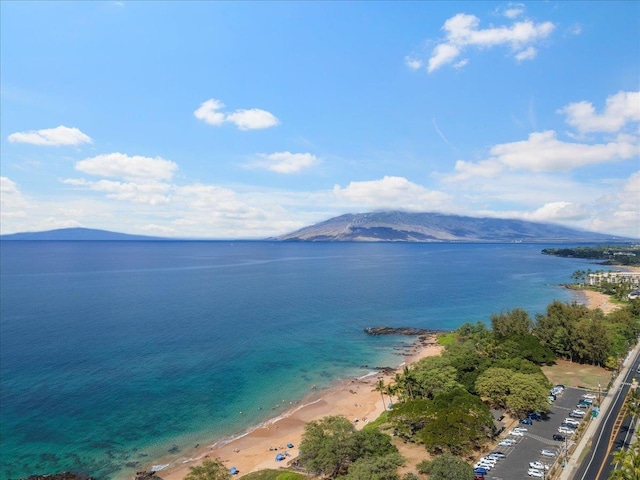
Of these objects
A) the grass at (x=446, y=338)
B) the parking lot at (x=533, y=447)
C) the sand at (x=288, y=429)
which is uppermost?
the parking lot at (x=533, y=447)

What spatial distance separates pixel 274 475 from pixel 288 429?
1671cm

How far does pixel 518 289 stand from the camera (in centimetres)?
18788

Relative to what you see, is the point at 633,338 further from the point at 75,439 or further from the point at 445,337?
the point at 75,439

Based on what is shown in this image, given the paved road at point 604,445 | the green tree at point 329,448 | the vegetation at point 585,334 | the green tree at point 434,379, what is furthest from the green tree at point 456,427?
the vegetation at point 585,334

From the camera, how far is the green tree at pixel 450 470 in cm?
3809

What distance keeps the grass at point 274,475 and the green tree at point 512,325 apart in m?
63.3

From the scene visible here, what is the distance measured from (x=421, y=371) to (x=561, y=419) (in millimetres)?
20612

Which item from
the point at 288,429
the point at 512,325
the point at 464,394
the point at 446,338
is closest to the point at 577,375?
the point at 512,325

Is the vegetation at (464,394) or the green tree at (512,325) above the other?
the green tree at (512,325)

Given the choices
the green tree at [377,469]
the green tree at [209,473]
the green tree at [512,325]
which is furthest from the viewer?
the green tree at [512,325]

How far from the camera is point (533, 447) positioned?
1900 inches

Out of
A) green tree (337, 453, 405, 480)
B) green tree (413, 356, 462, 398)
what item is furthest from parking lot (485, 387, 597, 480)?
green tree (337, 453, 405, 480)

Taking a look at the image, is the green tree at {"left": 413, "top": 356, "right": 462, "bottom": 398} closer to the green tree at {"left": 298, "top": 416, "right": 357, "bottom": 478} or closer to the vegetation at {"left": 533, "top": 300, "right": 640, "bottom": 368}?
the green tree at {"left": 298, "top": 416, "right": 357, "bottom": 478}

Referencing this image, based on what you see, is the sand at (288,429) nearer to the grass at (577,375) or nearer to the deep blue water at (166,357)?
the deep blue water at (166,357)
